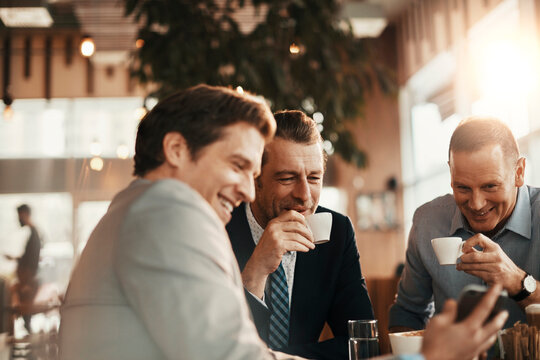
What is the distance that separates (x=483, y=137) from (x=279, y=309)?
2.56 ft

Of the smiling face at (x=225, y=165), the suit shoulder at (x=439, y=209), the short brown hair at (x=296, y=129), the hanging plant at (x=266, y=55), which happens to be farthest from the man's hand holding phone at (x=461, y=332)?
the hanging plant at (x=266, y=55)

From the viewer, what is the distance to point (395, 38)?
28.3 ft

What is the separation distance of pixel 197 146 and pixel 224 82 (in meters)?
2.50

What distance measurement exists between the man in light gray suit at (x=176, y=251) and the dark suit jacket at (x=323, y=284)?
0.67 m

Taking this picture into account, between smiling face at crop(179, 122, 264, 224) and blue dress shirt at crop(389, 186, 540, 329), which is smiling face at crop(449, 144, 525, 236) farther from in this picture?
smiling face at crop(179, 122, 264, 224)

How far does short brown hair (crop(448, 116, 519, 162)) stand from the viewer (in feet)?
5.74

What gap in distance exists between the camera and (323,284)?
70.9 inches

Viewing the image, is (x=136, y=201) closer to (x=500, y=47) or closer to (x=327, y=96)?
(x=327, y=96)

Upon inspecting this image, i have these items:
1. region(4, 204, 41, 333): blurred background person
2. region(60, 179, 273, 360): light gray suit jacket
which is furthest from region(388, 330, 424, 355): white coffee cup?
region(4, 204, 41, 333): blurred background person

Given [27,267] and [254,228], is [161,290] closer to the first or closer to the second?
[254,228]

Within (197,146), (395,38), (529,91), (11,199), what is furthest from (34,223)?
(395,38)

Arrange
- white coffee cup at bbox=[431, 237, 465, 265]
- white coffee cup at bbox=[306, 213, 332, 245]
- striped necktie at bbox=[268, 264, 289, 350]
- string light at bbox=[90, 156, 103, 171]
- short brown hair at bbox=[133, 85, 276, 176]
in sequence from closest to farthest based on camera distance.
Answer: short brown hair at bbox=[133, 85, 276, 176]
white coffee cup at bbox=[431, 237, 465, 265]
white coffee cup at bbox=[306, 213, 332, 245]
striped necktie at bbox=[268, 264, 289, 350]
string light at bbox=[90, 156, 103, 171]

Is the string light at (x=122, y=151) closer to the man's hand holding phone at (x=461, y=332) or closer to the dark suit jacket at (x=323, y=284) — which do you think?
the dark suit jacket at (x=323, y=284)

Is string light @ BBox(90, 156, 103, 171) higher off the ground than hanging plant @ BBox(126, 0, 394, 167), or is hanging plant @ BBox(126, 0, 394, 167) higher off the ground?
hanging plant @ BBox(126, 0, 394, 167)
